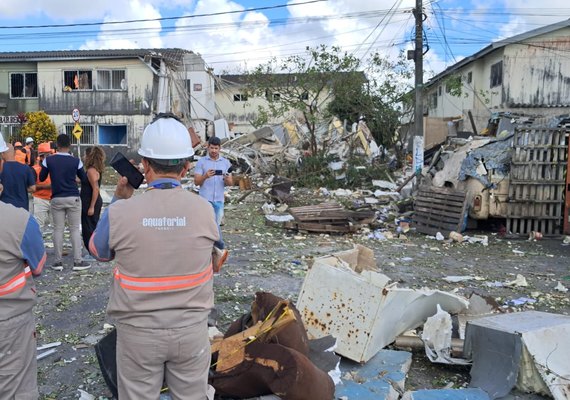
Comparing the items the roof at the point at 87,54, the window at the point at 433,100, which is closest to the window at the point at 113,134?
the roof at the point at 87,54

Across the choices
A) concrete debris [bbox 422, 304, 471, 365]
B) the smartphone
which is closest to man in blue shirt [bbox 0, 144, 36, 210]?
the smartphone

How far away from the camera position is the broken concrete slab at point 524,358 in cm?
338

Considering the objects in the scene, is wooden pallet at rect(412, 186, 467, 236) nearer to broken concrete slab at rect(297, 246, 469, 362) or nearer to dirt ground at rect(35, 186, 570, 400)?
dirt ground at rect(35, 186, 570, 400)

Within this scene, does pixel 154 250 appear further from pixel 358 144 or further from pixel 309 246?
pixel 358 144

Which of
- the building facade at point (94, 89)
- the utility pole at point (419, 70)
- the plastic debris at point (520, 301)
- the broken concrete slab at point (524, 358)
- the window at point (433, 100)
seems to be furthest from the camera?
the window at point (433, 100)

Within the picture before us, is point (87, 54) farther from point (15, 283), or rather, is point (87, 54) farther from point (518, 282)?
point (15, 283)

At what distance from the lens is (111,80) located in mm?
25172

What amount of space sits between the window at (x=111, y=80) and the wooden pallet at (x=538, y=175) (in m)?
20.5

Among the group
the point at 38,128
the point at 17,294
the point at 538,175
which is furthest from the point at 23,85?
the point at 17,294

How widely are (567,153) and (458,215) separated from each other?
220 cm

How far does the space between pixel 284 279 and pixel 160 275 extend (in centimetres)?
432

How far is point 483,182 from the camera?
9.45 m

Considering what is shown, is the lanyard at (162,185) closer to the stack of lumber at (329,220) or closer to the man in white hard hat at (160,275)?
the man in white hard hat at (160,275)

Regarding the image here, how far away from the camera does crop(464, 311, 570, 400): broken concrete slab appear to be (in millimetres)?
3381
